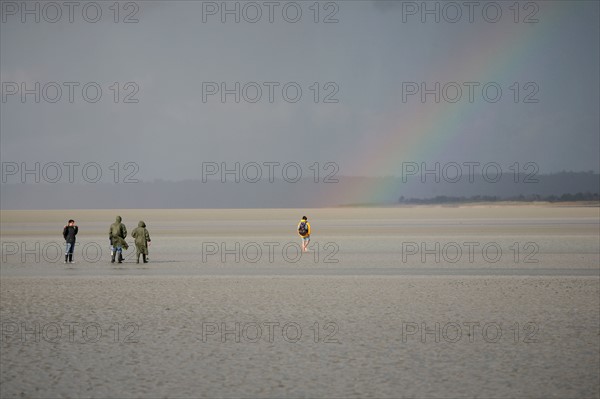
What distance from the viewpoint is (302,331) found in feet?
36.1

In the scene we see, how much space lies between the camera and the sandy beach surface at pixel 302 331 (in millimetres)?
7863

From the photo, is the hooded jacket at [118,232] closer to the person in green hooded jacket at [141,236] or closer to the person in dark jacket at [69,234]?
the person in green hooded jacket at [141,236]

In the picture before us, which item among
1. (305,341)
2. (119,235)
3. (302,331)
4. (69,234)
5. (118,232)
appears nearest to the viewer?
(305,341)

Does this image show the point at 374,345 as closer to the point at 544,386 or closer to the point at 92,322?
the point at 544,386

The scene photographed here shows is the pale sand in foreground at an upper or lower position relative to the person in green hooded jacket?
lower

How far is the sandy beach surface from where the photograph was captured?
786cm

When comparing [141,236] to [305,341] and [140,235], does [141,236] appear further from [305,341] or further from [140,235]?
[305,341]

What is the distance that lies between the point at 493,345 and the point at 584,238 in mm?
29723

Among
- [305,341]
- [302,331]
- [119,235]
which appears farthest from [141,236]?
[305,341]

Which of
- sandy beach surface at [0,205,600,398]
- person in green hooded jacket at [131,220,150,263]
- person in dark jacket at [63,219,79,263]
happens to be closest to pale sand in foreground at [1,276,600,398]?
sandy beach surface at [0,205,600,398]

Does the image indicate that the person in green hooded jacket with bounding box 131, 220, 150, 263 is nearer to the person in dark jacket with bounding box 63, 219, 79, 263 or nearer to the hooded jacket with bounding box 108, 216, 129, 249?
the hooded jacket with bounding box 108, 216, 129, 249

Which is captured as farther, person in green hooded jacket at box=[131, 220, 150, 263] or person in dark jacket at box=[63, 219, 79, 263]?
person in dark jacket at box=[63, 219, 79, 263]

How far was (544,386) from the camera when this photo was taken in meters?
7.67

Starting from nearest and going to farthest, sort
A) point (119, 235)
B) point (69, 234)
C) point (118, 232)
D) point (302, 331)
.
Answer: point (302, 331) → point (118, 232) → point (119, 235) → point (69, 234)
